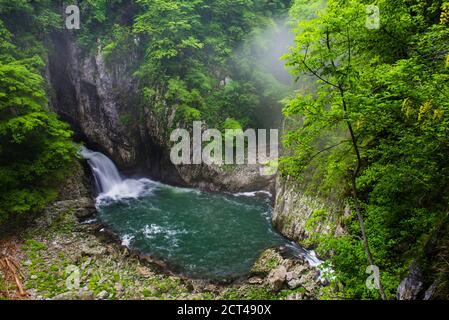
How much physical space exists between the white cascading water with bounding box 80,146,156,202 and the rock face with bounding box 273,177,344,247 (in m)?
9.34

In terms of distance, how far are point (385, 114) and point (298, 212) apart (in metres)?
8.58

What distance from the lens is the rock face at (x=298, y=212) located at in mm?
12242

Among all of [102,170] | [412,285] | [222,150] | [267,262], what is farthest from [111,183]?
[412,285]

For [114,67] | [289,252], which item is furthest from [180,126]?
[289,252]

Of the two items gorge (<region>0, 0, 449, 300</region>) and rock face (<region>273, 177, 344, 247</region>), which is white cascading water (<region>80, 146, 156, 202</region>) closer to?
gorge (<region>0, 0, 449, 300</region>)

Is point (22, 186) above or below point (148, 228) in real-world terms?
above

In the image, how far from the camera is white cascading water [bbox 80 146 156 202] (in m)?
19.7

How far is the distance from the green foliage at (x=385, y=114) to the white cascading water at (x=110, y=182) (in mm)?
14877

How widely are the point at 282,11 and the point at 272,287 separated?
22.1 metres

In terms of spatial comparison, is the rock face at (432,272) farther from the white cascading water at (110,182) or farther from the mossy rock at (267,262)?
the white cascading water at (110,182)

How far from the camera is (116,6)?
906 inches

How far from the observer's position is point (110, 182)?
20.5 metres

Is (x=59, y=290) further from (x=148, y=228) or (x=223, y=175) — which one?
(x=223, y=175)
